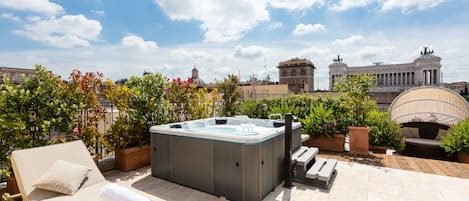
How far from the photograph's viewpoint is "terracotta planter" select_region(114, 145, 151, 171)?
4.14 m

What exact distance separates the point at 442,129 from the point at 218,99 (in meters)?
7.64

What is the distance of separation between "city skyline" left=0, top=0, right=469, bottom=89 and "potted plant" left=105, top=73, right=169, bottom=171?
49 centimetres

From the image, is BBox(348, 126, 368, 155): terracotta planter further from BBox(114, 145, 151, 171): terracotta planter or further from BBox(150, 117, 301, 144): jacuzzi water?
BBox(114, 145, 151, 171): terracotta planter

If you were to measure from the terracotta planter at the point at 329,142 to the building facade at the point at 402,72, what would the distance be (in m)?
31.3

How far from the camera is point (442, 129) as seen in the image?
24.7 ft

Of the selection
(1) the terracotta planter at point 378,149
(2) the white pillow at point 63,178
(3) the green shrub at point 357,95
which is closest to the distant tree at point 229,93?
(3) the green shrub at point 357,95

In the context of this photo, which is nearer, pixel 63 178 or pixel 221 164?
pixel 63 178

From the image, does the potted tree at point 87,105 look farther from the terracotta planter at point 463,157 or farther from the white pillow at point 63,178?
the terracotta planter at point 463,157

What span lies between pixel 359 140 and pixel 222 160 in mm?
3672

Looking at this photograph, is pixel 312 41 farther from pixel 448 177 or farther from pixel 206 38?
pixel 448 177

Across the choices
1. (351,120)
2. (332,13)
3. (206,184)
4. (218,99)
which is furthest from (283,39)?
(206,184)

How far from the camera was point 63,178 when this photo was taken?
2533 millimetres

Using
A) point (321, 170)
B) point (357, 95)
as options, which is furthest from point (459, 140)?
point (321, 170)

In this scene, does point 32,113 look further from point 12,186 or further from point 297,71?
point 297,71
